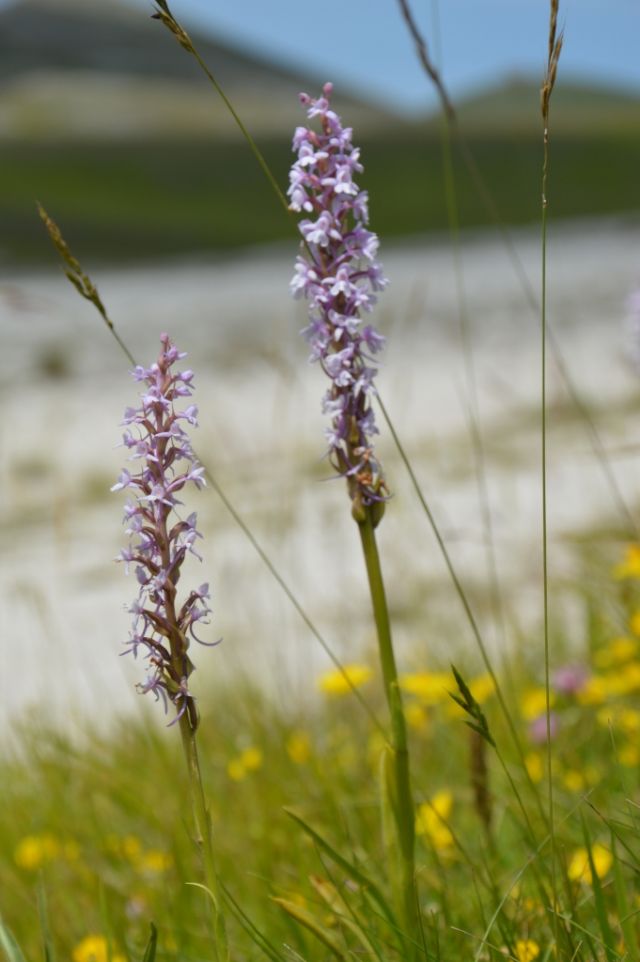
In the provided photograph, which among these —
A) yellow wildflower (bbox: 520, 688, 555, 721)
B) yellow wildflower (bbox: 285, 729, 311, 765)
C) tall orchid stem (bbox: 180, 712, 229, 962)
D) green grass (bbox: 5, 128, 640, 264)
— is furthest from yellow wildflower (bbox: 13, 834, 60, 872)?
green grass (bbox: 5, 128, 640, 264)

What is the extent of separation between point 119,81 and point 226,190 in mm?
48497

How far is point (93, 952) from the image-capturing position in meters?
2.02

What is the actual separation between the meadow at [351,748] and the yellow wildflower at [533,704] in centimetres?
2

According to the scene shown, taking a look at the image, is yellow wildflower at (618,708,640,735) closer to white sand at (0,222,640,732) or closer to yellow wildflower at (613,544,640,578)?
yellow wildflower at (613,544,640,578)

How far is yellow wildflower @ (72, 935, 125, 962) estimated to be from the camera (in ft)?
6.52

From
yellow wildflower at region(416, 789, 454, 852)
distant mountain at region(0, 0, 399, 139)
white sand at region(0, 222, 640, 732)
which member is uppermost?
distant mountain at region(0, 0, 399, 139)

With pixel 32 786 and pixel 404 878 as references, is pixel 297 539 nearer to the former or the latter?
pixel 32 786

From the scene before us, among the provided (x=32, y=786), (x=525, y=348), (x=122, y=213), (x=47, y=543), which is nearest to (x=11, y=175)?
(x=122, y=213)

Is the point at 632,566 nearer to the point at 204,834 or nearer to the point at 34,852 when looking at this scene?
the point at 34,852

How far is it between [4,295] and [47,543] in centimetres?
620

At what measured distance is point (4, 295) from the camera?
7.49 ft

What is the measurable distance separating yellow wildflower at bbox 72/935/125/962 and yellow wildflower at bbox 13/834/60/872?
468 mm

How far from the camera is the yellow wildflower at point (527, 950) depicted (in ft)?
4.93

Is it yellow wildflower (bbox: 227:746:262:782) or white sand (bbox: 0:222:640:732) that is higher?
white sand (bbox: 0:222:640:732)
